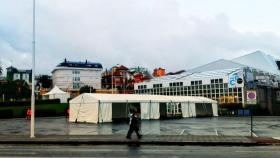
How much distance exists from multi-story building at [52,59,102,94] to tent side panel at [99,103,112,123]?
143 meters

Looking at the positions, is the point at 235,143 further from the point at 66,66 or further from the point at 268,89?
the point at 66,66

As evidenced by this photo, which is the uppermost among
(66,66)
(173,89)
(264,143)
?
(66,66)

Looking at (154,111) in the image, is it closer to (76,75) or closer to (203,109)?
(203,109)

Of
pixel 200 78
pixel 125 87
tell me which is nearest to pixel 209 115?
pixel 200 78

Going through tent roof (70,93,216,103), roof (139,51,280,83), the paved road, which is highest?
roof (139,51,280,83)

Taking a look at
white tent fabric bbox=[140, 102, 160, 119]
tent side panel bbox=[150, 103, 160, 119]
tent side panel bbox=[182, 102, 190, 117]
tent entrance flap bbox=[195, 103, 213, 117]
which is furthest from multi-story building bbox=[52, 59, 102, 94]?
white tent fabric bbox=[140, 102, 160, 119]

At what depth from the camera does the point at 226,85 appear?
7831cm

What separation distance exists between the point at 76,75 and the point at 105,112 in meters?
149

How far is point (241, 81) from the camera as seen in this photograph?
7562cm

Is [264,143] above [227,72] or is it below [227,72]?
below

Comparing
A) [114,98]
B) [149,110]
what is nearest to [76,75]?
[149,110]

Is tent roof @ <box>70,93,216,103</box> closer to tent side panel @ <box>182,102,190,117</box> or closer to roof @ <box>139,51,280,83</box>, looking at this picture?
tent side panel @ <box>182,102,190,117</box>

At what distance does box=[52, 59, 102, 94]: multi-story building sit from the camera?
19138 centimetres

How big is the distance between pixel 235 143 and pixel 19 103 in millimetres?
69244
